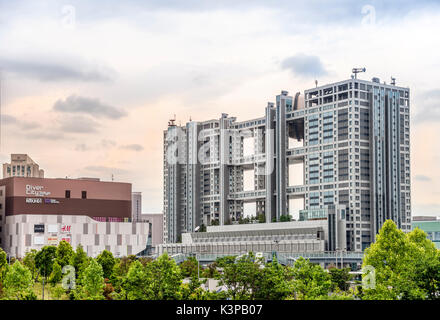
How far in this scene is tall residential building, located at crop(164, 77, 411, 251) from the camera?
129 metres

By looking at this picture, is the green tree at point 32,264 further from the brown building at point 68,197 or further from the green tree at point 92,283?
the brown building at point 68,197

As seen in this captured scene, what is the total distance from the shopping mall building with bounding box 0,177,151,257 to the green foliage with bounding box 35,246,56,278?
4907 centimetres

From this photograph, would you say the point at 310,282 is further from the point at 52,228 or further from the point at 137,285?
the point at 52,228

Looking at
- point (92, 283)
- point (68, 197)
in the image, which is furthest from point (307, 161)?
point (92, 283)

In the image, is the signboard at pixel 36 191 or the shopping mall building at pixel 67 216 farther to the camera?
the signboard at pixel 36 191

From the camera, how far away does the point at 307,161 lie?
13888cm

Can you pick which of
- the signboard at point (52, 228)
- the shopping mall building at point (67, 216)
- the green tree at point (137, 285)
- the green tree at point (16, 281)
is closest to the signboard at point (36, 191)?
the shopping mall building at point (67, 216)

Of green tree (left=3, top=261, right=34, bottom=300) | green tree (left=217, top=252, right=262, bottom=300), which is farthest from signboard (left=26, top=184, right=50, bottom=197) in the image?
green tree (left=217, top=252, right=262, bottom=300)

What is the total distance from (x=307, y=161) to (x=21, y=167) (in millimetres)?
53908

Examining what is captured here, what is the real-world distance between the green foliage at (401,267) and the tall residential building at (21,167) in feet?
287

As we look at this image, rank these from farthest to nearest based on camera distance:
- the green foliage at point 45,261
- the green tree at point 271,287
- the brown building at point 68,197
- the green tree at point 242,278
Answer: the brown building at point 68,197, the green foliage at point 45,261, the green tree at point 242,278, the green tree at point 271,287

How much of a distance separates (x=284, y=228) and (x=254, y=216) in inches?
993

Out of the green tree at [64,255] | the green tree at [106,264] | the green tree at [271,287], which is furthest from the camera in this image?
the green tree at [64,255]

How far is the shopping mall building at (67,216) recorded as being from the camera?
11981 cm
